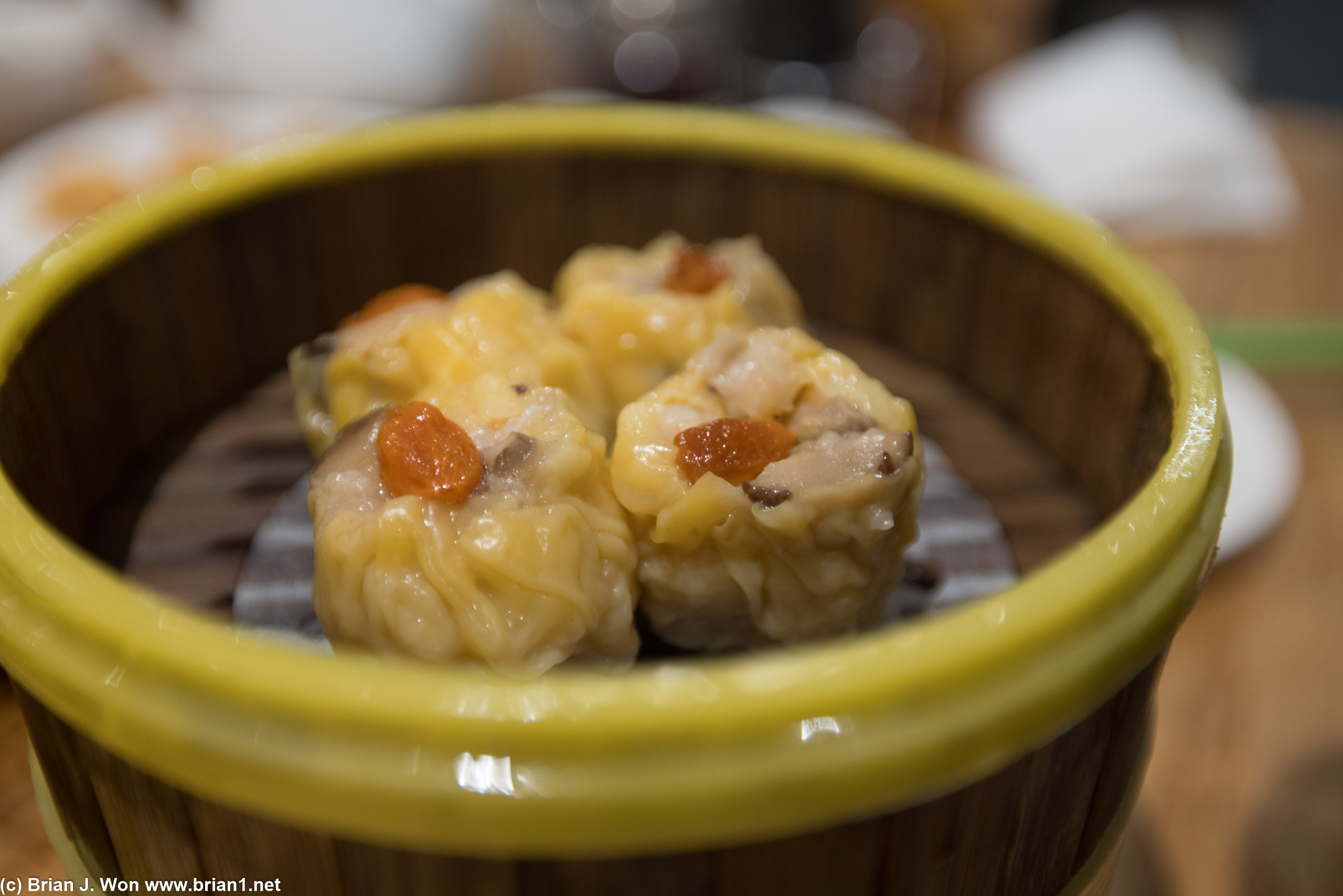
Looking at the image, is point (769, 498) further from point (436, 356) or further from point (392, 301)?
point (392, 301)

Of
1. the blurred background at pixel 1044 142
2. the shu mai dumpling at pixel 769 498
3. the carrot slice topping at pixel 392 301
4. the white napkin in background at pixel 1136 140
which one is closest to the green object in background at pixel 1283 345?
the blurred background at pixel 1044 142

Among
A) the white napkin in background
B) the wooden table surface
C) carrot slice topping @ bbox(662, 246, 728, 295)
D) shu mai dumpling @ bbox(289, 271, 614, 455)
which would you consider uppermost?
carrot slice topping @ bbox(662, 246, 728, 295)

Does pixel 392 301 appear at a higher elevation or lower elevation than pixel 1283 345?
higher

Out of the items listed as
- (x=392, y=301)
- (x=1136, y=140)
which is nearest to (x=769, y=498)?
(x=392, y=301)

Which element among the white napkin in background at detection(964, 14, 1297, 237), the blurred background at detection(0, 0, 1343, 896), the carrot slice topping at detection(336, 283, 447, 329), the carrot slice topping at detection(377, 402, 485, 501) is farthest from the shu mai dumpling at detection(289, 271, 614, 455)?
the white napkin in background at detection(964, 14, 1297, 237)

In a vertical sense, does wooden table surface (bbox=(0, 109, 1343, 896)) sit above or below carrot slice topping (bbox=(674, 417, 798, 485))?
below

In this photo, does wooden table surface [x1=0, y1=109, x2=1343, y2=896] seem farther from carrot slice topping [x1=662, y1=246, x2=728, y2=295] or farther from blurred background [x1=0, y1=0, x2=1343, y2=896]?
carrot slice topping [x1=662, y1=246, x2=728, y2=295]

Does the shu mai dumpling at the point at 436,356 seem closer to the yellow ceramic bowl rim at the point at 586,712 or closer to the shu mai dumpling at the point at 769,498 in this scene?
the shu mai dumpling at the point at 769,498

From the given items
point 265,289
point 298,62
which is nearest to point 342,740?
point 265,289
